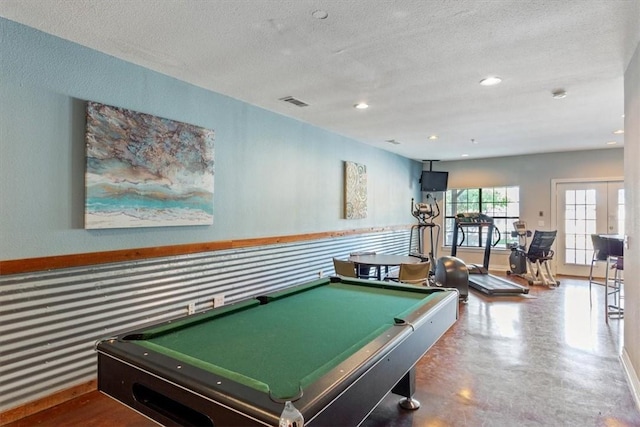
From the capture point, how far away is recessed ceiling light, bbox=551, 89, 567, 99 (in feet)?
12.0

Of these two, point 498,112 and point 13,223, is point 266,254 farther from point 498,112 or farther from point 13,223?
point 498,112

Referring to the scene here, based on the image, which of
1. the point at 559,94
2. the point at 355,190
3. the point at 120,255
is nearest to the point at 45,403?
the point at 120,255

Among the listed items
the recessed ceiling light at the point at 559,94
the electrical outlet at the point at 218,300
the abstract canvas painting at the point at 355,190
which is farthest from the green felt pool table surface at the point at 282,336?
the abstract canvas painting at the point at 355,190

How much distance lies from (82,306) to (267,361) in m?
1.93

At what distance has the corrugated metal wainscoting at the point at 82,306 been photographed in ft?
7.68

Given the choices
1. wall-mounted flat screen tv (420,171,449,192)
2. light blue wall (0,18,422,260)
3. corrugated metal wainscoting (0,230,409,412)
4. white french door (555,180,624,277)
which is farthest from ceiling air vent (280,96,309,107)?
white french door (555,180,624,277)

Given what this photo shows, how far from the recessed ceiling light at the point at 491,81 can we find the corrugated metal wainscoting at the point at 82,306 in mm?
3021

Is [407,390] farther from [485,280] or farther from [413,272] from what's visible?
[485,280]

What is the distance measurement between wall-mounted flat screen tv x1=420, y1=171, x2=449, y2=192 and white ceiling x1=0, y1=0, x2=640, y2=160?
4067 millimetres

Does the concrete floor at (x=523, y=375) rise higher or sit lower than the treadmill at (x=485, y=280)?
lower

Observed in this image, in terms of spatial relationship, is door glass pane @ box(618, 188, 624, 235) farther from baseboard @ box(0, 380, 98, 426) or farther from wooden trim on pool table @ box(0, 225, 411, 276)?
baseboard @ box(0, 380, 98, 426)

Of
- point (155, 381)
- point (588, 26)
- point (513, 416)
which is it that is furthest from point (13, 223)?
point (588, 26)

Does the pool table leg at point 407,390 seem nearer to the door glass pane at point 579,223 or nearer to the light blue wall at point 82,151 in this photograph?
the light blue wall at point 82,151

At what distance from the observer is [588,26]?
239cm
